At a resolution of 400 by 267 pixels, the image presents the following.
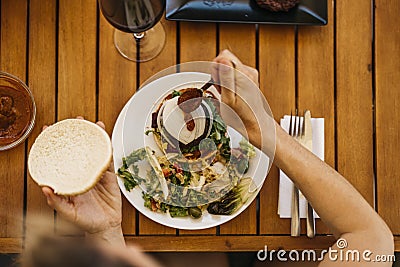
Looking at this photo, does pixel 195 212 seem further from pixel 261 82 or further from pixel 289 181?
pixel 261 82

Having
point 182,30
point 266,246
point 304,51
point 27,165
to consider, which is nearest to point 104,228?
point 27,165

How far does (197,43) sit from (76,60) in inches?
9.8

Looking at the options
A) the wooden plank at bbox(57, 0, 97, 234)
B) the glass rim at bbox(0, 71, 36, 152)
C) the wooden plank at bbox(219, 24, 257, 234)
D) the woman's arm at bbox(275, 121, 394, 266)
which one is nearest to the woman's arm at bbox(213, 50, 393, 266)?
the woman's arm at bbox(275, 121, 394, 266)

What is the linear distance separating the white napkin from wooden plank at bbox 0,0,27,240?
51 centimetres

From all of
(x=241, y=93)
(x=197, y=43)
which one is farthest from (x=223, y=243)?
(x=197, y=43)

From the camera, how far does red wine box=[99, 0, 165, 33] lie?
1.04m

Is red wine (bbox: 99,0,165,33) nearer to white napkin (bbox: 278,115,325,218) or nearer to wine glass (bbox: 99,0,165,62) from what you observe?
wine glass (bbox: 99,0,165,62)

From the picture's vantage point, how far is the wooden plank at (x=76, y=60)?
1.20 metres

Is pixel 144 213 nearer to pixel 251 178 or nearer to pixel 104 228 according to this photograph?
pixel 104 228

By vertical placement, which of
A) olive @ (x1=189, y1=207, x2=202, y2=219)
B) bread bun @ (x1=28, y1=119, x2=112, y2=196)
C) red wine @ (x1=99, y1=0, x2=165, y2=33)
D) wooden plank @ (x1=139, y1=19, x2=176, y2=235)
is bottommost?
olive @ (x1=189, y1=207, x2=202, y2=219)

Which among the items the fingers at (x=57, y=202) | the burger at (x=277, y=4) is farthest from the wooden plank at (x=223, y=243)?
the burger at (x=277, y=4)

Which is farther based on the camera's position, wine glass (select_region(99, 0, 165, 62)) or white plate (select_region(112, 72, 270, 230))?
white plate (select_region(112, 72, 270, 230))

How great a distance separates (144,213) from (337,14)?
58 cm

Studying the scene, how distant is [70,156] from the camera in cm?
109
